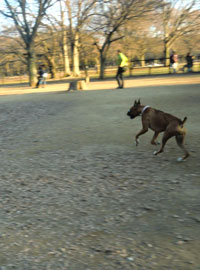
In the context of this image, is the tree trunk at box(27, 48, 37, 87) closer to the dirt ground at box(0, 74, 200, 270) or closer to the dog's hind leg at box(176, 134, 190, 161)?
the dirt ground at box(0, 74, 200, 270)

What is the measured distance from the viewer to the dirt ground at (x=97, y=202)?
2738 millimetres

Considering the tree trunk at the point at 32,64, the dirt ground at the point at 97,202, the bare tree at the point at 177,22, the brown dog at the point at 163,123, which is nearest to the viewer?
the dirt ground at the point at 97,202

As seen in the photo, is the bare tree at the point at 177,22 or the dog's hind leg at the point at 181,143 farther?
the bare tree at the point at 177,22

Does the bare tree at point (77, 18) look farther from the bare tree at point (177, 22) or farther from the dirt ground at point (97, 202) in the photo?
the dirt ground at point (97, 202)

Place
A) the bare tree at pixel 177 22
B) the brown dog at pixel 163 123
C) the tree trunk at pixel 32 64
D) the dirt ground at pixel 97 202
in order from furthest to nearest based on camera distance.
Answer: the bare tree at pixel 177 22 < the tree trunk at pixel 32 64 < the brown dog at pixel 163 123 < the dirt ground at pixel 97 202

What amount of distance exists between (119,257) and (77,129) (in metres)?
5.22

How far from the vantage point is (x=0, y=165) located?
5453 millimetres

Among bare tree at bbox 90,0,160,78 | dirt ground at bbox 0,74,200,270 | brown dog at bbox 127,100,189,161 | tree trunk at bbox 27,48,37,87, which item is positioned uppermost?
bare tree at bbox 90,0,160,78

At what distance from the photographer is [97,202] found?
3.78 meters

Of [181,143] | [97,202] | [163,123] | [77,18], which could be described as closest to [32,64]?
[77,18]

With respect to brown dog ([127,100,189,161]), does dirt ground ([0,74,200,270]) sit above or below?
below

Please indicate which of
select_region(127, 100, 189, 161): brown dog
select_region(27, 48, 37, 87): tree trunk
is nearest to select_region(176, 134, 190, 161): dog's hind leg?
select_region(127, 100, 189, 161): brown dog

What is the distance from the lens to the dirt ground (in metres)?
2.74

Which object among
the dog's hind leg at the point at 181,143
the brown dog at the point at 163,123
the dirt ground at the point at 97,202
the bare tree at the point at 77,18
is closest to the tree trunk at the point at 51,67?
the bare tree at the point at 77,18
